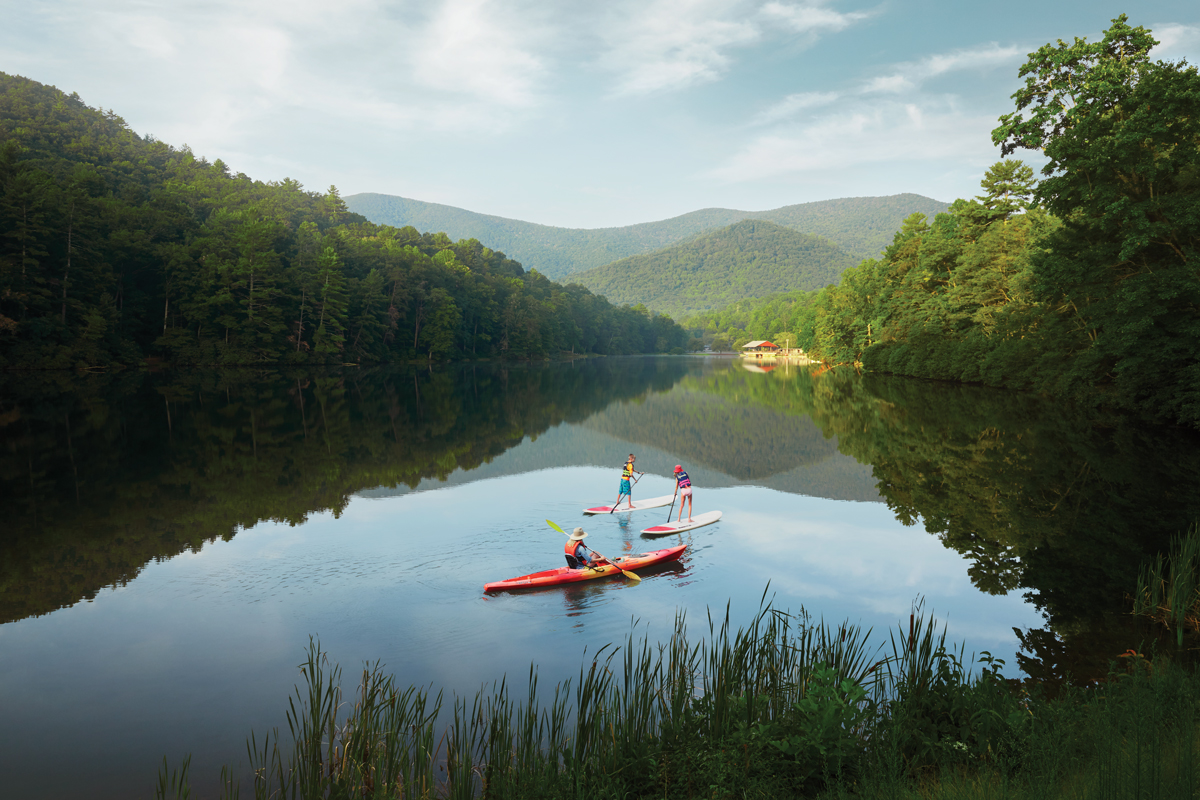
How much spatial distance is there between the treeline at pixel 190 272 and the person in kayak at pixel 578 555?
167ft

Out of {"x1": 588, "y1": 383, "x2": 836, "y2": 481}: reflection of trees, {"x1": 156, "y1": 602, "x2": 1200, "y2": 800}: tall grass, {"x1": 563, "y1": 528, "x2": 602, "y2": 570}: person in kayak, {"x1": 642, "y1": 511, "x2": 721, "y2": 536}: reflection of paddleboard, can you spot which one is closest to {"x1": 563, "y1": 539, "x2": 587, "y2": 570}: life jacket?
{"x1": 563, "y1": 528, "x2": 602, "y2": 570}: person in kayak

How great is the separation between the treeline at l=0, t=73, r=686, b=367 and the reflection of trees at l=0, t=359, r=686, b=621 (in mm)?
9793

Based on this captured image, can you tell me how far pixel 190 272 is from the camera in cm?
6153

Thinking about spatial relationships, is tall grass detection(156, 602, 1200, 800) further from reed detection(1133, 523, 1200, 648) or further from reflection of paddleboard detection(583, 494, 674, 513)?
reflection of paddleboard detection(583, 494, 674, 513)

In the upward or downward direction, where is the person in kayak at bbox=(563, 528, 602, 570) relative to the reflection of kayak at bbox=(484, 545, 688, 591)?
upward

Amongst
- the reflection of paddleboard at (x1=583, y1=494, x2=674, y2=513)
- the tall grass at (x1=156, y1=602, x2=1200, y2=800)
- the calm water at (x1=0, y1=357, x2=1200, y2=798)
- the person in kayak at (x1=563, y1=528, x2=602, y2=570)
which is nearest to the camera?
the tall grass at (x1=156, y1=602, x2=1200, y2=800)

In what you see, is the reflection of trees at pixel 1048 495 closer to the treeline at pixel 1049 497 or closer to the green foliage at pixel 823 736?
the treeline at pixel 1049 497

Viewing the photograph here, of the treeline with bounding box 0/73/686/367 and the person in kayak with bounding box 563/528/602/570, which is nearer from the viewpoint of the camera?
the person in kayak with bounding box 563/528/602/570

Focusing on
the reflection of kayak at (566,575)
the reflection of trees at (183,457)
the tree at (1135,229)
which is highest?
the tree at (1135,229)

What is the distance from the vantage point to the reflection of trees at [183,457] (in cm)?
1154

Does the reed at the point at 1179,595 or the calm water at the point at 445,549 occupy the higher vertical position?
the reed at the point at 1179,595

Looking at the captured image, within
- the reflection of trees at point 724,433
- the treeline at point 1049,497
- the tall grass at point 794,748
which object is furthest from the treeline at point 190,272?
the tall grass at point 794,748

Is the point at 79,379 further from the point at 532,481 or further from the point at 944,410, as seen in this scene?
the point at 944,410

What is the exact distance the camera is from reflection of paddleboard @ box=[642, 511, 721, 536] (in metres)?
13.5
